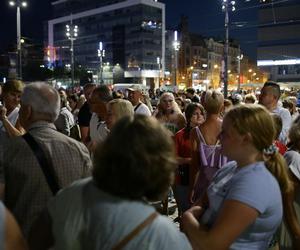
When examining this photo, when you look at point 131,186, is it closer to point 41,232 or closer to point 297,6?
point 41,232

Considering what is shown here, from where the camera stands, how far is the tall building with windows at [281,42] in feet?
282

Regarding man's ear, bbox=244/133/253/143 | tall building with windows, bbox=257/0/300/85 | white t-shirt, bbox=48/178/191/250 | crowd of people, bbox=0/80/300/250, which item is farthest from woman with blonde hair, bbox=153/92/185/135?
tall building with windows, bbox=257/0/300/85

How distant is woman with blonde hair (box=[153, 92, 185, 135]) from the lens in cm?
714

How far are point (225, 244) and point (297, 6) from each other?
9175cm

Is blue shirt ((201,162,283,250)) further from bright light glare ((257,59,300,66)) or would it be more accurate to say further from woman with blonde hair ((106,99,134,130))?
bright light glare ((257,59,300,66))

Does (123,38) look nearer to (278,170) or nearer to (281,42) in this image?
(281,42)

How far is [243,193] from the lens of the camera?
2.32 metres

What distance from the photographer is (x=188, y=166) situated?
598 cm

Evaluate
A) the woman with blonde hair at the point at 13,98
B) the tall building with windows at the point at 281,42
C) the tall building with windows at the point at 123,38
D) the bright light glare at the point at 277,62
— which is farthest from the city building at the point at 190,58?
the woman with blonde hair at the point at 13,98

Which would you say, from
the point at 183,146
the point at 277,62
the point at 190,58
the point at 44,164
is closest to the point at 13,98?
the point at 183,146

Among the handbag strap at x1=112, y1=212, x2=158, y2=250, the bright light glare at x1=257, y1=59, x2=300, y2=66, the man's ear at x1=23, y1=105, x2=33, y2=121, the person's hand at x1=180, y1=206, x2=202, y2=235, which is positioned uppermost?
the bright light glare at x1=257, y1=59, x2=300, y2=66

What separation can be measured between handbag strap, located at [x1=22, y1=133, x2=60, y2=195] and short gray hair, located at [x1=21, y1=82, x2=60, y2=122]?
0.91 feet

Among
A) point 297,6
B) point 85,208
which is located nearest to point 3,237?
point 85,208

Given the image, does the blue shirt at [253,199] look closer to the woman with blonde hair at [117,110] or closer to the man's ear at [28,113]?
the man's ear at [28,113]
